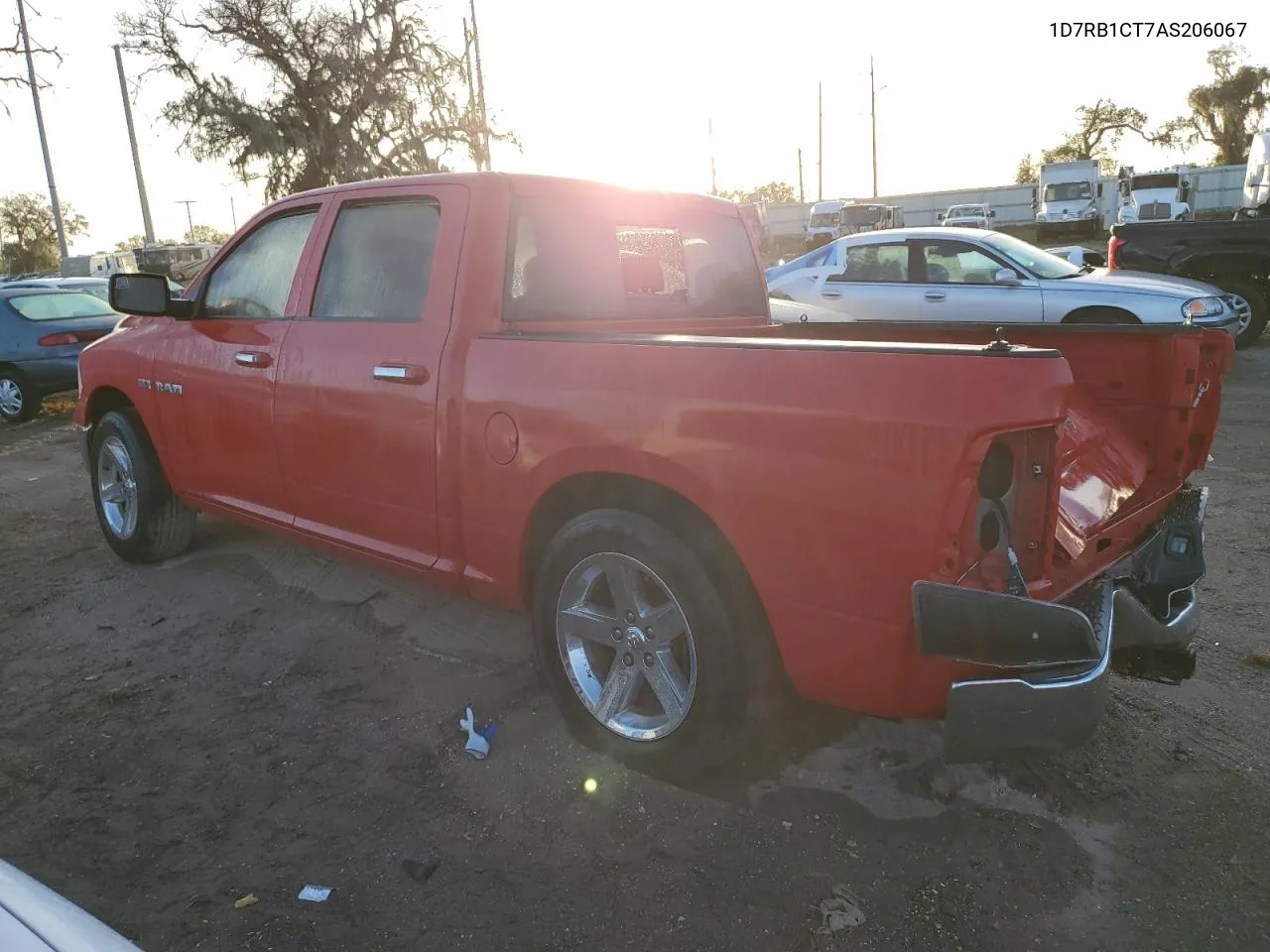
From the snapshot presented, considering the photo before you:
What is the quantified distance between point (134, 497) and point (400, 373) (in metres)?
2.58

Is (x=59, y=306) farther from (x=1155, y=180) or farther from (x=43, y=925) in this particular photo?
(x=1155, y=180)

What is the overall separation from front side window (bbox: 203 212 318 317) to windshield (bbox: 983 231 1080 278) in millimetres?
7322

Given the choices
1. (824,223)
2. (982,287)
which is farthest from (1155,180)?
(982,287)

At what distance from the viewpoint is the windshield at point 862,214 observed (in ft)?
119

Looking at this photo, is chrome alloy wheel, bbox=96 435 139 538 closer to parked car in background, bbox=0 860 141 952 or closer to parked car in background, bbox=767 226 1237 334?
parked car in background, bbox=0 860 141 952

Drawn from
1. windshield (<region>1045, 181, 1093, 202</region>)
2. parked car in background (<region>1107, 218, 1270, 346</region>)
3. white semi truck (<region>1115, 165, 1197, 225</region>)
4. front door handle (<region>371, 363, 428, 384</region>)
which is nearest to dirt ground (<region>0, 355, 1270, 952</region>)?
front door handle (<region>371, 363, 428, 384</region>)

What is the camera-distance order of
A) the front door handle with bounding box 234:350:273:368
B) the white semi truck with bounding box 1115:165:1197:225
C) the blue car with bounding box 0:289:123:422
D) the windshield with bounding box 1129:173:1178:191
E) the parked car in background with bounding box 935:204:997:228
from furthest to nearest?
the parked car in background with bounding box 935:204:997:228
the windshield with bounding box 1129:173:1178:191
the white semi truck with bounding box 1115:165:1197:225
the blue car with bounding box 0:289:123:422
the front door handle with bounding box 234:350:273:368

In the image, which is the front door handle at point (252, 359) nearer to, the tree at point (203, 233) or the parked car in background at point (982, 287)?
the parked car in background at point (982, 287)

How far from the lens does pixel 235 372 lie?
12.9 ft

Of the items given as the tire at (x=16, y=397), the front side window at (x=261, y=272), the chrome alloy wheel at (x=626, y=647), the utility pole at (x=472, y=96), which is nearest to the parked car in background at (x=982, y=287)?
the front side window at (x=261, y=272)

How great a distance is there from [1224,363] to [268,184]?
36.6 m

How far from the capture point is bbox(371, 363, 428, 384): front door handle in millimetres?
3072

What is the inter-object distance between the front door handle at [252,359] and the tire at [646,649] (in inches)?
67.1

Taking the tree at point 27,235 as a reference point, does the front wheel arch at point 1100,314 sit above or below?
below
